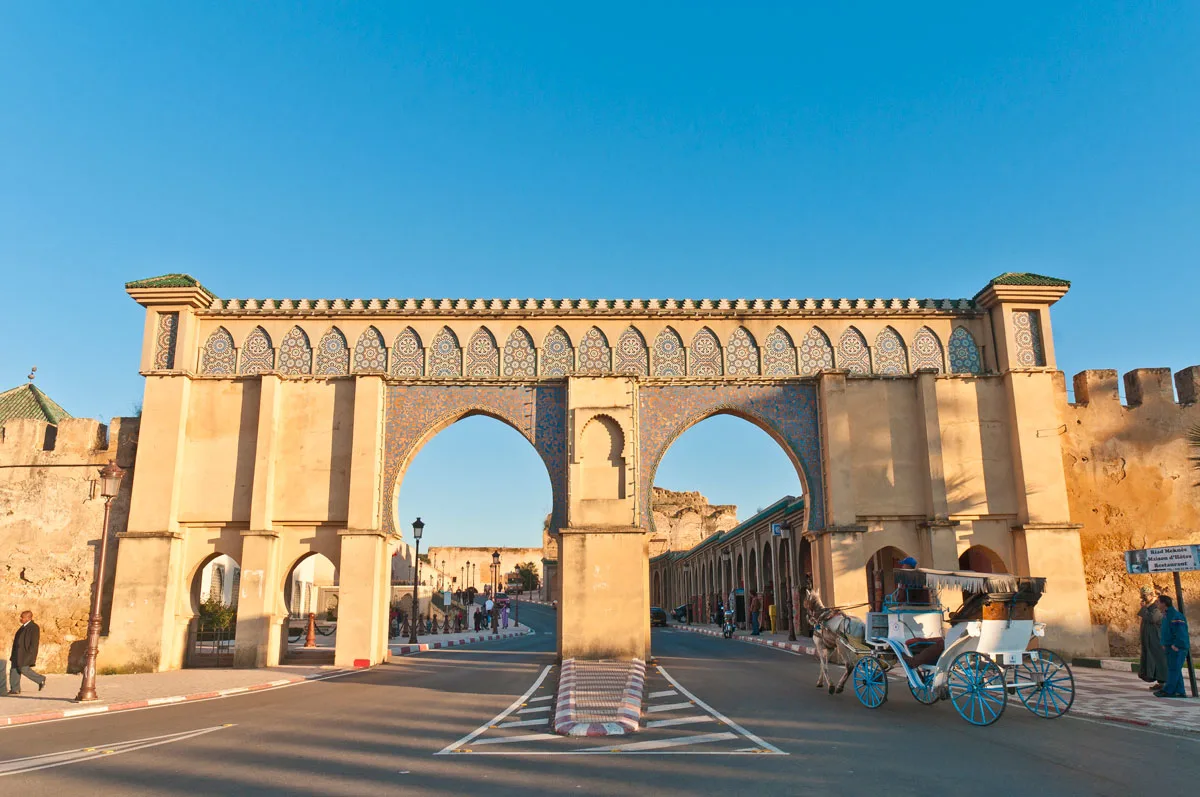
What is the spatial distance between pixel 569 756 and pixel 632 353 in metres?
12.9

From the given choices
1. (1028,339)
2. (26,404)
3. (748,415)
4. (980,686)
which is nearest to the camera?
(980,686)

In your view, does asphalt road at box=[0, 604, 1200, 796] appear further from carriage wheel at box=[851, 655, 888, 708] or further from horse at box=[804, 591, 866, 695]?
Answer: horse at box=[804, 591, 866, 695]

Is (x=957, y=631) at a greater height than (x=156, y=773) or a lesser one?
greater

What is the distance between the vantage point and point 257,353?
1973cm

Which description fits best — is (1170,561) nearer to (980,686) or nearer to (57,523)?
(980,686)

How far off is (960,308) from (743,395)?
5301mm

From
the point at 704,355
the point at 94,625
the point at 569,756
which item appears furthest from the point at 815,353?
the point at 94,625

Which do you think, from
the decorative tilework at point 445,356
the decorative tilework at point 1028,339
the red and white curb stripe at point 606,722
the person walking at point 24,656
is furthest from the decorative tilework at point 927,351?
the person walking at point 24,656

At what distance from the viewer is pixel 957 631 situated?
391 inches

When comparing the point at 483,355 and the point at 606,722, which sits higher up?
the point at 483,355

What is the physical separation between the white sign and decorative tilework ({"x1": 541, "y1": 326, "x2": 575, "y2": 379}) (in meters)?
A: 11.2

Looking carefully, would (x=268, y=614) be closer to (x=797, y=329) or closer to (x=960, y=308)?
(x=797, y=329)

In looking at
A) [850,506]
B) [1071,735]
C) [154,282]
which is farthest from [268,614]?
[1071,735]

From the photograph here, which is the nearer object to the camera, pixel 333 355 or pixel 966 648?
pixel 966 648
